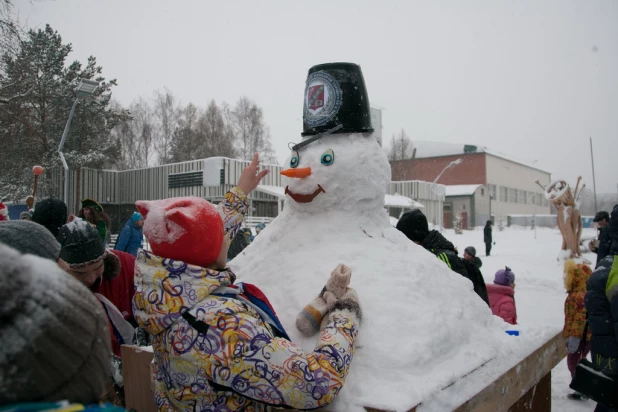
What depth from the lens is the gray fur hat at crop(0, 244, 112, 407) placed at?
2.10ft

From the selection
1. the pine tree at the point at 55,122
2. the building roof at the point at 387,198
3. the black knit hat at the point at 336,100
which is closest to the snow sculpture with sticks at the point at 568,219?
the building roof at the point at 387,198

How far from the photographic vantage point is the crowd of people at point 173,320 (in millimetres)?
661

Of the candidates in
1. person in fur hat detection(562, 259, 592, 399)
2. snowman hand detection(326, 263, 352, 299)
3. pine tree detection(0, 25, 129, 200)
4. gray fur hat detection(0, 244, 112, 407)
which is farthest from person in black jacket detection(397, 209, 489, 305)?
pine tree detection(0, 25, 129, 200)

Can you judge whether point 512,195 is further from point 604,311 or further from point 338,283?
point 338,283

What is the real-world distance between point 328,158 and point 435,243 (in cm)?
158

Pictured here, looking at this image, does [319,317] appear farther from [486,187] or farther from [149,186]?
[486,187]

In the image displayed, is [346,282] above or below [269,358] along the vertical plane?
above

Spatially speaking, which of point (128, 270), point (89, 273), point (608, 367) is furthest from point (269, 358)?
point (608, 367)

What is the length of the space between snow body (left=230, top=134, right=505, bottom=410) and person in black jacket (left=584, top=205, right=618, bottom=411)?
2.24 ft

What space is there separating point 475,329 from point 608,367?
1086mm

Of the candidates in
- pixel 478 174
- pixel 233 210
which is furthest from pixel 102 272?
pixel 478 174

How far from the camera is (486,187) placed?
4497cm

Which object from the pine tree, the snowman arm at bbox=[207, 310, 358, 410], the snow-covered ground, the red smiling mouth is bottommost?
the snow-covered ground

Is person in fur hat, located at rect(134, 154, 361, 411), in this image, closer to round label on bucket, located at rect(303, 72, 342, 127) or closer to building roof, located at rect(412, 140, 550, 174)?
round label on bucket, located at rect(303, 72, 342, 127)
